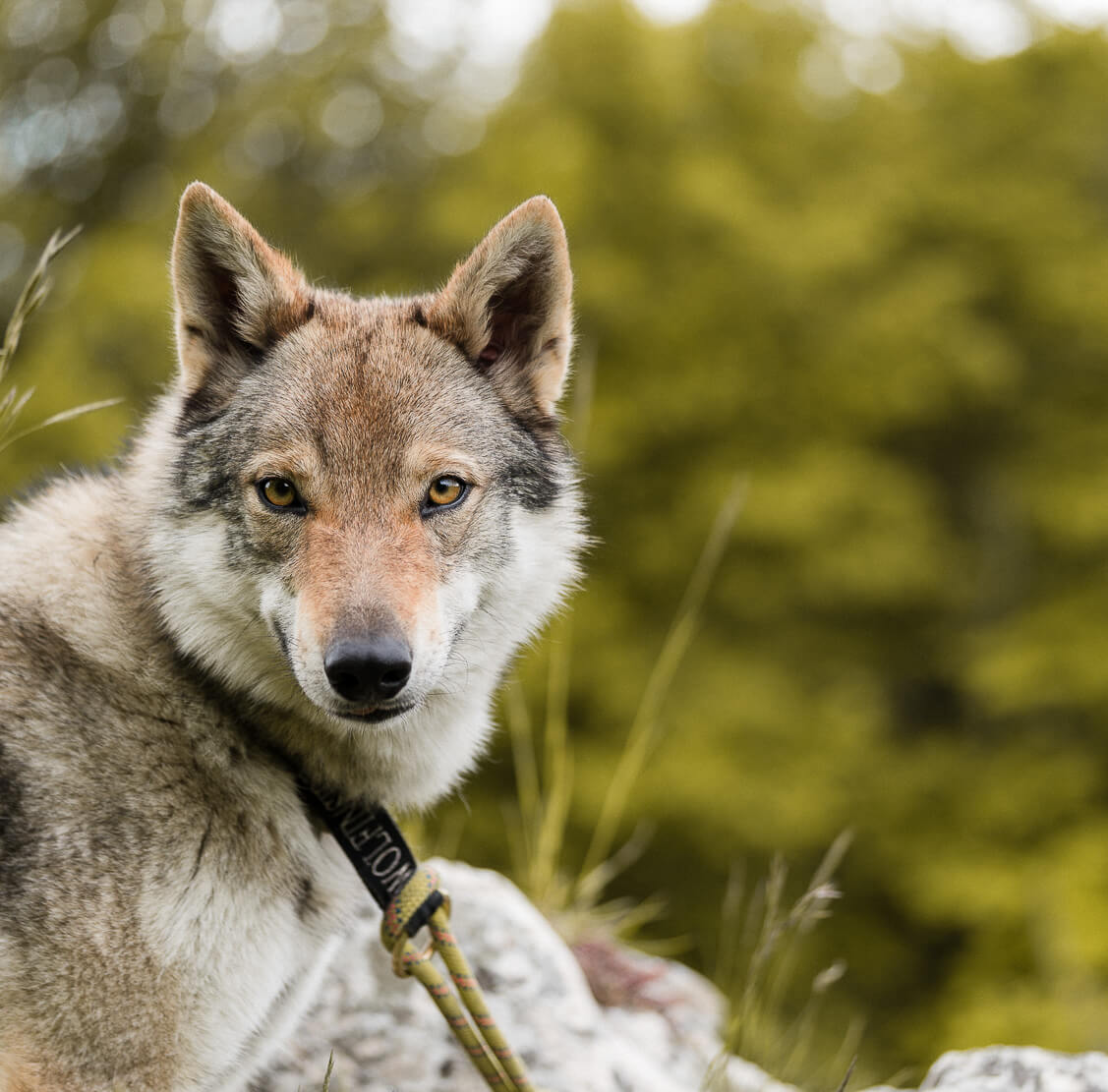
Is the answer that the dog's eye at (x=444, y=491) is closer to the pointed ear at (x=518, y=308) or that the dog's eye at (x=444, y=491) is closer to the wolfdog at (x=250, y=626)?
the wolfdog at (x=250, y=626)

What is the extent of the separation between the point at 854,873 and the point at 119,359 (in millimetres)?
10957

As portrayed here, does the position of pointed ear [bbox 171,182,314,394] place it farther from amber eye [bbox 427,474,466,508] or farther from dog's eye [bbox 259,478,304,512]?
amber eye [bbox 427,474,466,508]

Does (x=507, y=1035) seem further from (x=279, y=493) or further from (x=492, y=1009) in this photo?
(x=279, y=493)

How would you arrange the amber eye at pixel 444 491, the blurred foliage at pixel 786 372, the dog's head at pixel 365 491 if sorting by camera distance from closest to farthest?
the dog's head at pixel 365 491
the amber eye at pixel 444 491
the blurred foliage at pixel 786 372

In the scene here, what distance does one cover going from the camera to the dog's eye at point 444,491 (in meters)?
2.96

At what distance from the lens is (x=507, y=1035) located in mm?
3559

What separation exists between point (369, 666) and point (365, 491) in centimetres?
53

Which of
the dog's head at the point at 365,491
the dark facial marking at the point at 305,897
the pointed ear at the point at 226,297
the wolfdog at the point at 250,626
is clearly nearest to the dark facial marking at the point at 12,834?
the wolfdog at the point at 250,626

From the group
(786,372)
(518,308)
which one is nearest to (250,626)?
(518,308)

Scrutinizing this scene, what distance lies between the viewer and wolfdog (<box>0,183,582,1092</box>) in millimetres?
2494

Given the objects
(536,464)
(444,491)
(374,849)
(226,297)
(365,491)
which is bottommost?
(374,849)

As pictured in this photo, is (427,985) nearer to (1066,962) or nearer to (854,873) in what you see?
(1066,962)

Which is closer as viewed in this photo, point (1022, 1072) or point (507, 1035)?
point (1022, 1072)

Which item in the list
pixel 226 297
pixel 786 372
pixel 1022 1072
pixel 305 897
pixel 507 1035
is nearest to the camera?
pixel 305 897
